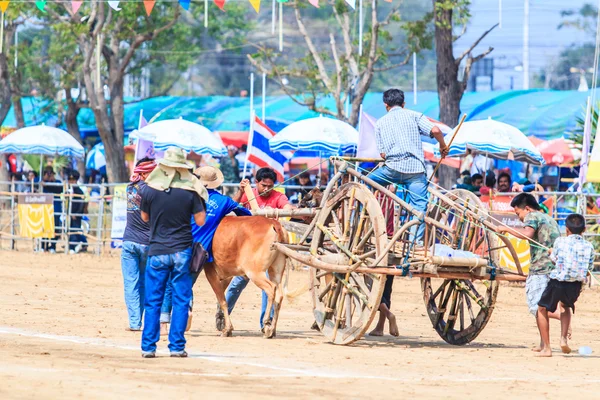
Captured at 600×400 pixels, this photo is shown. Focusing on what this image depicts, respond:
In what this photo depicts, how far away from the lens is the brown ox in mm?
11500

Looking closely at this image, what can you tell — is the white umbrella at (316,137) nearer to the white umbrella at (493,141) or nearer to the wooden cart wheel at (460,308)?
the white umbrella at (493,141)

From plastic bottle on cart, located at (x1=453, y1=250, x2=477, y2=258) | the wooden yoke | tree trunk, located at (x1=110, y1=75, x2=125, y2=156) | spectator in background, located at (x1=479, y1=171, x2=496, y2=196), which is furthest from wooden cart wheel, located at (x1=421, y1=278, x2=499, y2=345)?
tree trunk, located at (x1=110, y1=75, x2=125, y2=156)

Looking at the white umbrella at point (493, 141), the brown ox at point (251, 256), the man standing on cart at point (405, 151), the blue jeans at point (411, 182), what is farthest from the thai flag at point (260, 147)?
the blue jeans at point (411, 182)

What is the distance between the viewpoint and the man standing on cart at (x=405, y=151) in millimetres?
11132

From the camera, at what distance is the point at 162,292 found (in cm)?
961

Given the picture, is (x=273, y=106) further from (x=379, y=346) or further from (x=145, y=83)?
(x=379, y=346)

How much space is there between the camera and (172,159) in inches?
379

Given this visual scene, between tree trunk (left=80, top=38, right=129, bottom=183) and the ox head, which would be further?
tree trunk (left=80, top=38, right=129, bottom=183)

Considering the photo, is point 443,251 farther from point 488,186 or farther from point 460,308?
point 488,186

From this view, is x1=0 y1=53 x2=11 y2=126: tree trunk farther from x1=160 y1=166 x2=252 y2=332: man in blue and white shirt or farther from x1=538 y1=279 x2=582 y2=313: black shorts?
x1=538 y1=279 x2=582 y2=313: black shorts

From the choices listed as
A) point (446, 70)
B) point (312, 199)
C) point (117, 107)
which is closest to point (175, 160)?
point (312, 199)

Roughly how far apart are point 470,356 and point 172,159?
351 cm

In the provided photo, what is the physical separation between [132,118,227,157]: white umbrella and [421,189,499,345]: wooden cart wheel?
38.4 ft

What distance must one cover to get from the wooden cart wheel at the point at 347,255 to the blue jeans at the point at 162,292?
188 centimetres
